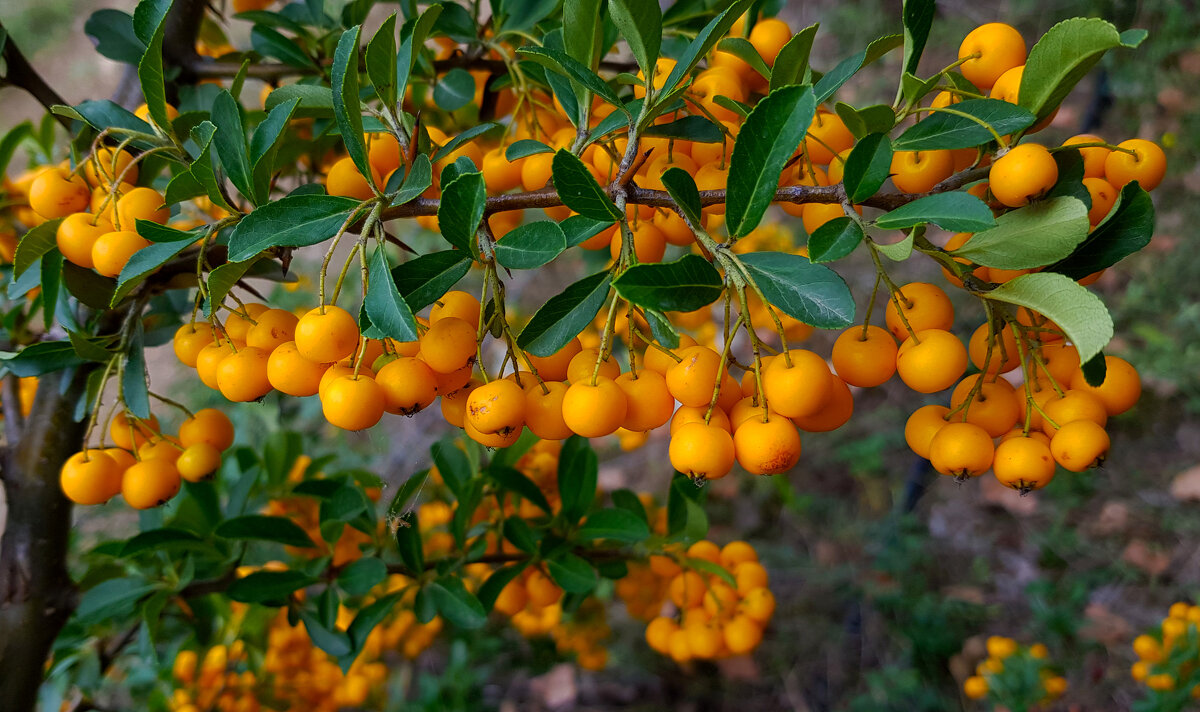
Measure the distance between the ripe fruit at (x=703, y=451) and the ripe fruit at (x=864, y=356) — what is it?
0.45 ft

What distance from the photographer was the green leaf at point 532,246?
0.72 meters

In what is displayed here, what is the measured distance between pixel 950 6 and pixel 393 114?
13.0 feet

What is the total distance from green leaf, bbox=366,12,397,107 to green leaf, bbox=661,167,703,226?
0.30m

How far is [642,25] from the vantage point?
2.54 ft

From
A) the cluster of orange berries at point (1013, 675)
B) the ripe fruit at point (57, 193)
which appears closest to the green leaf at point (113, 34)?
the ripe fruit at point (57, 193)

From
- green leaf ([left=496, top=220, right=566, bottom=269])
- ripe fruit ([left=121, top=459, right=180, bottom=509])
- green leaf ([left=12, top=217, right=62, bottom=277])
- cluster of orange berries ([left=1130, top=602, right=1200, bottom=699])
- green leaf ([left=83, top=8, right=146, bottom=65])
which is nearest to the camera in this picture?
green leaf ([left=496, top=220, right=566, bottom=269])

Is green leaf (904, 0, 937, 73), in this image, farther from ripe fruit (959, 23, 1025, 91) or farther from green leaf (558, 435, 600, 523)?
green leaf (558, 435, 600, 523)

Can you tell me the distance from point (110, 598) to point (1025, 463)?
1.39m

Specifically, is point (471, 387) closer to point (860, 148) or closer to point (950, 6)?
point (860, 148)

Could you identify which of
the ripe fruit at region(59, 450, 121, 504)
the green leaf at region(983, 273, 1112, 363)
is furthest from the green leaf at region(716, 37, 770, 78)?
the ripe fruit at region(59, 450, 121, 504)

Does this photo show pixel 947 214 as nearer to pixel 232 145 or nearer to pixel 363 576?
pixel 232 145

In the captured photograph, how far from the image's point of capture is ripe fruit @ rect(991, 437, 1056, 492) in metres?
0.79

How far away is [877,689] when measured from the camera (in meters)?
2.37

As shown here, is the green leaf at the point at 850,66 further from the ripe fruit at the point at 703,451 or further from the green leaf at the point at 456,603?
the green leaf at the point at 456,603
